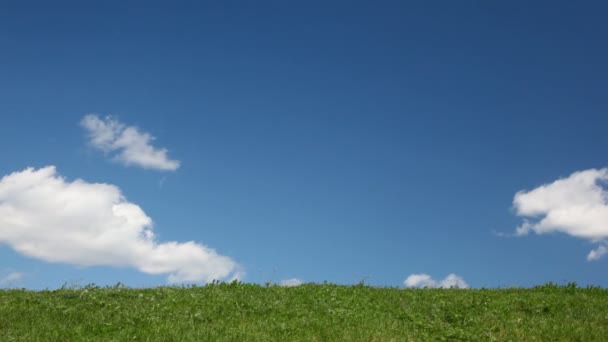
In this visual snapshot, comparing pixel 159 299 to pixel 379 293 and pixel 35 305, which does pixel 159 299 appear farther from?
pixel 379 293

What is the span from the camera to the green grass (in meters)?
19.5

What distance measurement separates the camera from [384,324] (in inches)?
826

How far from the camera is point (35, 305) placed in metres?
23.6

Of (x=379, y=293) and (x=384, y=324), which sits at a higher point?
(x=379, y=293)

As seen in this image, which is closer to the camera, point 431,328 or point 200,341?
point 200,341

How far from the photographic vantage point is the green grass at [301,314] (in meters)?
19.5

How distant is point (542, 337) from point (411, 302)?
5.74 metres

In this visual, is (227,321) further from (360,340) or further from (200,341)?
(360,340)

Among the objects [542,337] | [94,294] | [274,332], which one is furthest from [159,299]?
[542,337]

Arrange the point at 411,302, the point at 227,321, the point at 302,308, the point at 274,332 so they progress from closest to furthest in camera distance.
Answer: the point at 274,332, the point at 227,321, the point at 302,308, the point at 411,302

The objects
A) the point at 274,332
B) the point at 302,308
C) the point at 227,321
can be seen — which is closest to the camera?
the point at 274,332

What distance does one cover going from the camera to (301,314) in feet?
72.2

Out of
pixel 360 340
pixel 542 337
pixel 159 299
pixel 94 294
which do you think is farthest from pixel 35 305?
pixel 542 337

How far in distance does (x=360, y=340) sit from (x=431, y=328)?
3104mm
